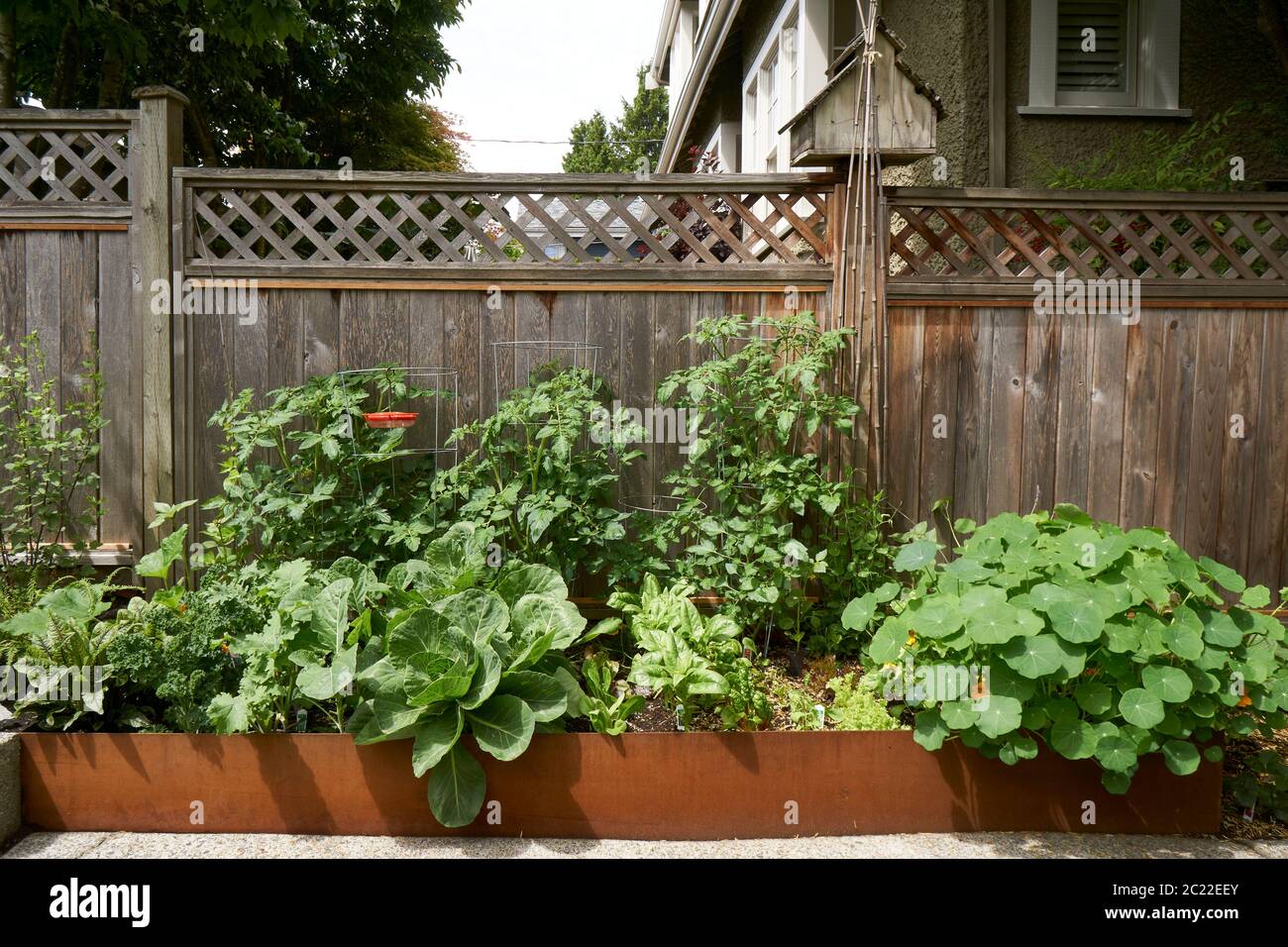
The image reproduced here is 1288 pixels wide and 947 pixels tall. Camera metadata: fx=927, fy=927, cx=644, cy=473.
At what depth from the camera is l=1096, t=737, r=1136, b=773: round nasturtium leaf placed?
2.78m

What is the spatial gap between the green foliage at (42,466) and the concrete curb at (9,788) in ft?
3.72

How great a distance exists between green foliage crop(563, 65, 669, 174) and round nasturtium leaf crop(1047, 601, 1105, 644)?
33.7 metres

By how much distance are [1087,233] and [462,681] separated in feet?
11.3

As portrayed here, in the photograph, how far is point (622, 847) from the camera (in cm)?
293

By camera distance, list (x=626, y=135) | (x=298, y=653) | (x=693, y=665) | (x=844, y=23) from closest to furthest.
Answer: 1. (x=298, y=653)
2. (x=693, y=665)
3. (x=844, y=23)
4. (x=626, y=135)

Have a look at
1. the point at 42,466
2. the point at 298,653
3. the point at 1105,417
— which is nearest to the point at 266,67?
the point at 42,466

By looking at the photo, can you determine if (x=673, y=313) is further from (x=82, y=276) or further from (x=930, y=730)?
(x=82, y=276)

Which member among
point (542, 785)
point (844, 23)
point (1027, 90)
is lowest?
point (542, 785)

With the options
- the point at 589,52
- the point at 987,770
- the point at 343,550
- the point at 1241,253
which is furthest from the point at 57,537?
the point at 589,52

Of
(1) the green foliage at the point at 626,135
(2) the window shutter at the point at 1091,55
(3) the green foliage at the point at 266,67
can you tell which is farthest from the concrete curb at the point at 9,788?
(1) the green foliage at the point at 626,135

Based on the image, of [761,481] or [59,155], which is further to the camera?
[59,155]

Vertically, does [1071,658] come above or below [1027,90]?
below

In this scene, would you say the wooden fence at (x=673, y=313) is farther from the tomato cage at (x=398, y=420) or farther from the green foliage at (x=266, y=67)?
the green foliage at (x=266, y=67)

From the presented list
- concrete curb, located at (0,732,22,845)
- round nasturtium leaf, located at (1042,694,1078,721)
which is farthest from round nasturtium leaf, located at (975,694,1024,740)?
concrete curb, located at (0,732,22,845)
